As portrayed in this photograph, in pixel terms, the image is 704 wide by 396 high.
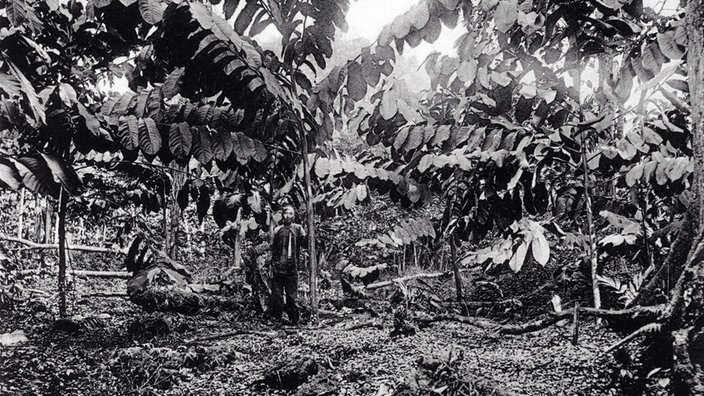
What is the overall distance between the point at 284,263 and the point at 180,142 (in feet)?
7.45

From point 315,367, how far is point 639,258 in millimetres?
2938

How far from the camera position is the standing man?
4730mm

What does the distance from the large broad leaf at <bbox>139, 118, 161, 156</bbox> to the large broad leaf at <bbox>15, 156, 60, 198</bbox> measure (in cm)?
55

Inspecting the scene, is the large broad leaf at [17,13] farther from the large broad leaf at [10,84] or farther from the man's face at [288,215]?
the man's face at [288,215]

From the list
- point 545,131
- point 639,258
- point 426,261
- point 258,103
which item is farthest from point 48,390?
point 426,261

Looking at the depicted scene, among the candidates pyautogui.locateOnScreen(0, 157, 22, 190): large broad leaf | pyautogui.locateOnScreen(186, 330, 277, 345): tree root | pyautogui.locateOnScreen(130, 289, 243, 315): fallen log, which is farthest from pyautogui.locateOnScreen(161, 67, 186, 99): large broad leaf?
pyautogui.locateOnScreen(130, 289, 243, 315): fallen log

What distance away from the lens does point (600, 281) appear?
305 cm

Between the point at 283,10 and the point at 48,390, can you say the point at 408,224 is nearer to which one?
the point at 283,10

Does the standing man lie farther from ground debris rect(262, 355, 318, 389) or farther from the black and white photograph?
ground debris rect(262, 355, 318, 389)

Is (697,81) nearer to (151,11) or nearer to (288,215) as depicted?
(151,11)

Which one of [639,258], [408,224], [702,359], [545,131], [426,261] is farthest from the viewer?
[426,261]

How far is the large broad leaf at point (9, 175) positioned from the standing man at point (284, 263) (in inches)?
109

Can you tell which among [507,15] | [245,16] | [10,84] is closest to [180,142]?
[10,84]

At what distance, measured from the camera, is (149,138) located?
2.69m
